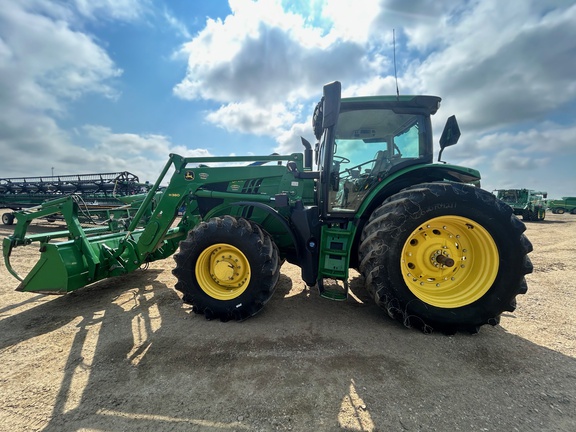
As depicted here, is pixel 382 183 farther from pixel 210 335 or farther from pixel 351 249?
pixel 210 335

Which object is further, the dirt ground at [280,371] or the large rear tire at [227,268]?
the large rear tire at [227,268]

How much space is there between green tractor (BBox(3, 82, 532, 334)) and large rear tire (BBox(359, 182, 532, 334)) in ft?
0.03

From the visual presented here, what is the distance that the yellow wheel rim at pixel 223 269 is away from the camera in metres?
3.15

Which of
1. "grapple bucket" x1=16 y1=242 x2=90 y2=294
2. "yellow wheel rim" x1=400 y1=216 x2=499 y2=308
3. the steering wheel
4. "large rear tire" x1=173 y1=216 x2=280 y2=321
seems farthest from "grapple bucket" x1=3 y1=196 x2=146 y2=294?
"yellow wheel rim" x1=400 y1=216 x2=499 y2=308

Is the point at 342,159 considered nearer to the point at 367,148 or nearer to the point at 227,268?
the point at 367,148

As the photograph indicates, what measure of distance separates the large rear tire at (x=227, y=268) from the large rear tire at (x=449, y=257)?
1094 mm

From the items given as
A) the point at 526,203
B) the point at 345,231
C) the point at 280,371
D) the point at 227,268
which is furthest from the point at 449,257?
the point at 526,203

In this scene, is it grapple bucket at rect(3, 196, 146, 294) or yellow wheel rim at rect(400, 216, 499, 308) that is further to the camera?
grapple bucket at rect(3, 196, 146, 294)

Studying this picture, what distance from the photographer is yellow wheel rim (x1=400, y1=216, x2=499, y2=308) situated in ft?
8.87

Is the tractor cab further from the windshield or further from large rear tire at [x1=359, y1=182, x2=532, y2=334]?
large rear tire at [x1=359, y1=182, x2=532, y2=334]

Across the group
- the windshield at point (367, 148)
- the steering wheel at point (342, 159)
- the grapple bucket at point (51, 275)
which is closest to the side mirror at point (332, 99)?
the windshield at point (367, 148)

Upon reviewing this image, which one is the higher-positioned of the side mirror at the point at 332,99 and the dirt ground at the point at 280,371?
the side mirror at the point at 332,99

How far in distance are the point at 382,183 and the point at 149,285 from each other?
392 cm

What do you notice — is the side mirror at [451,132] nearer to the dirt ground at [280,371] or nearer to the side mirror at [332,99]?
the side mirror at [332,99]
